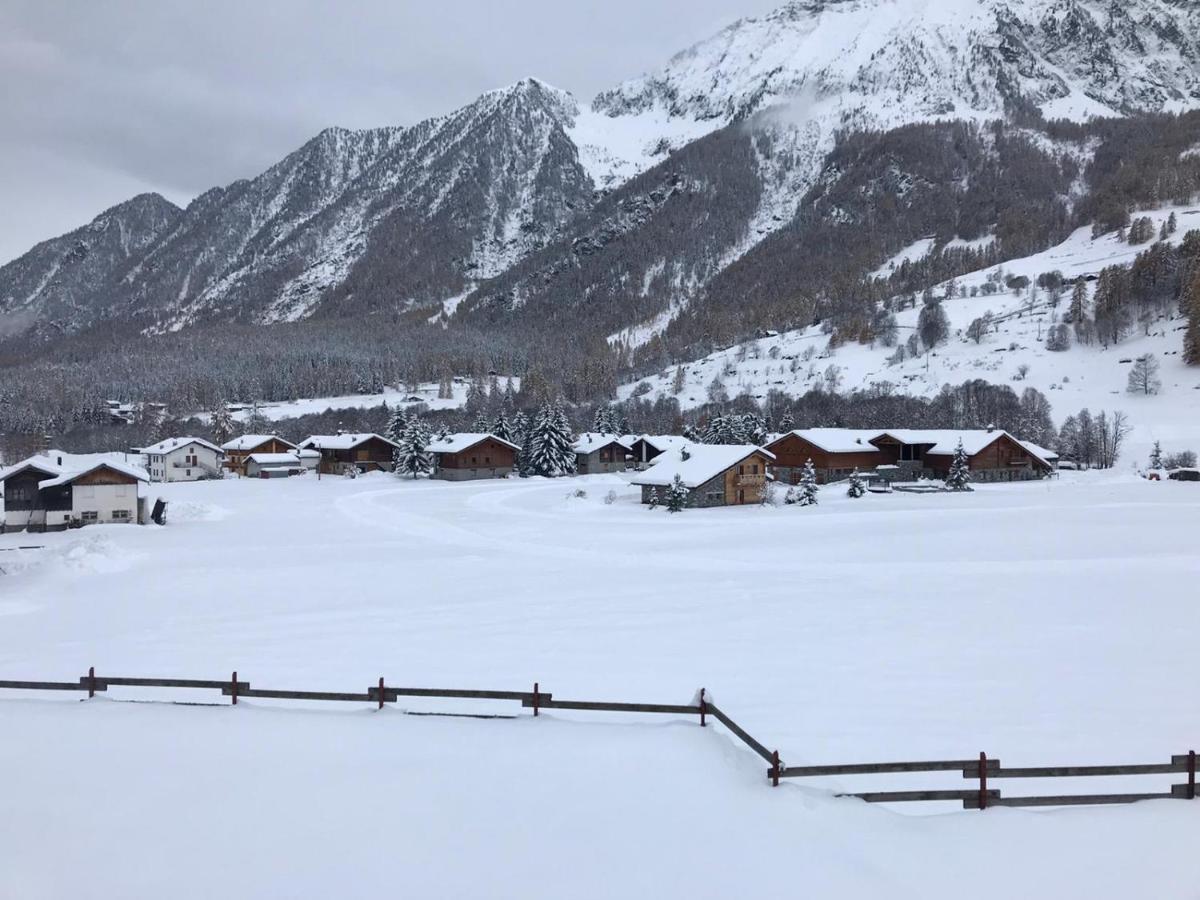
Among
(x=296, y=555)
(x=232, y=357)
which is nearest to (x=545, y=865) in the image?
(x=296, y=555)

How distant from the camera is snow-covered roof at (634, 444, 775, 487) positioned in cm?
5378

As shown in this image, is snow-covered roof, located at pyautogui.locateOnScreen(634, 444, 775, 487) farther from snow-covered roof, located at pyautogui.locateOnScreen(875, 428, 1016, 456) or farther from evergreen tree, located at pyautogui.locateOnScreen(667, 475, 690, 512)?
snow-covered roof, located at pyautogui.locateOnScreen(875, 428, 1016, 456)

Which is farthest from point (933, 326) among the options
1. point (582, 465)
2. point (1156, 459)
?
point (582, 465)

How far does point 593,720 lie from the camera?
12969 mm

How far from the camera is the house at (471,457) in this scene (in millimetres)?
78688

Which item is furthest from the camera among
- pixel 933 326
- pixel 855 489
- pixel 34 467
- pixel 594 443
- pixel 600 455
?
pixel 933 326

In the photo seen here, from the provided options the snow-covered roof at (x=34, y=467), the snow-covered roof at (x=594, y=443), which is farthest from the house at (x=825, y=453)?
the snow-covered roof at (x=34, y=467)

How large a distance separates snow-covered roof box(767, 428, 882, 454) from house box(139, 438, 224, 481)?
65.7m

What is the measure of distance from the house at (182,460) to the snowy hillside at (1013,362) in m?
83.9

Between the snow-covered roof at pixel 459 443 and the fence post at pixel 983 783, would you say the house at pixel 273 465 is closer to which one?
the snow-covered roof at pixel 459 443

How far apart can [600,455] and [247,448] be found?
45976 millimetres

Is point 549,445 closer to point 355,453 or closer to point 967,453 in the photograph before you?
point 355,453

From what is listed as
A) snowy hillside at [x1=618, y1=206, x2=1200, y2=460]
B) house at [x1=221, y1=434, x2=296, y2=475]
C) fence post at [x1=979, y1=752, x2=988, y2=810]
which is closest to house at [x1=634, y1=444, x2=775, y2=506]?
fence post at [x1=979, y1=752, x2=988, y2=810]

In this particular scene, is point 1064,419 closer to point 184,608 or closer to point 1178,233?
point 1178,233
